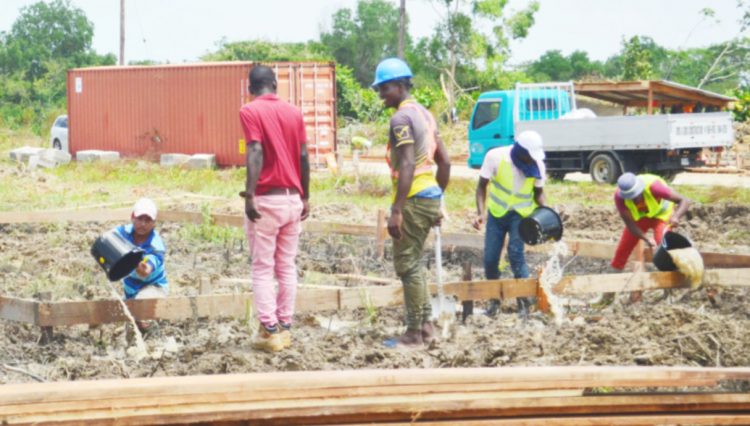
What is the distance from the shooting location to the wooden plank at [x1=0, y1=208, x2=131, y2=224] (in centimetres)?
1287

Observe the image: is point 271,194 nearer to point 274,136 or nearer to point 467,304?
point 274,136

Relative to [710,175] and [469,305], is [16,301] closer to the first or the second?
[469,305]

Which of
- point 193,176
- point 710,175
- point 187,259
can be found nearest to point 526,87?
point 710,175

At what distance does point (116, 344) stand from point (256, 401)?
2871 mm

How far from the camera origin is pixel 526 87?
2272 centimetres

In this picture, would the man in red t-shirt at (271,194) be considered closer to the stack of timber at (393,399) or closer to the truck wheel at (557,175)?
the stack of timber at (393,399)

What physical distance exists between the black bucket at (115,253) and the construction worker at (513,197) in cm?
268

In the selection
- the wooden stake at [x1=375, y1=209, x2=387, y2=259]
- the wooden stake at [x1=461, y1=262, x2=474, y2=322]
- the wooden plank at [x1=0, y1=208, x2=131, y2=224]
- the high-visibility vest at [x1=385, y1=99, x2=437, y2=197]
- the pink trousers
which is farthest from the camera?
the wooden plank at [x1=0, y1=208, x2=131, y2=224]

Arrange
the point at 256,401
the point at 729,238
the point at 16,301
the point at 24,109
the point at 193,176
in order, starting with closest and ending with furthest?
the point at 256,401 < the point at 16,301 < the point at 729,238 < the point at 193,176 < the point at 24,109

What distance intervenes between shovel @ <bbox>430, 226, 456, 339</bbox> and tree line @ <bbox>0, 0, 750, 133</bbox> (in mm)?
25655

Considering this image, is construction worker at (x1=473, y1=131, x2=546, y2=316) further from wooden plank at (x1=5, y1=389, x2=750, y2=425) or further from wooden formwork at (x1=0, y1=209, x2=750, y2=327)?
wooden plank at (x1=5, y1=389, x2=750, y2=425)

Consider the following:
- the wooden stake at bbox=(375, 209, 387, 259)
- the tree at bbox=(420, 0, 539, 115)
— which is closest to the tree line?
the tree at bbox=(420, 0, 539, 115)

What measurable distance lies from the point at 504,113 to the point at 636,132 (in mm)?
2866

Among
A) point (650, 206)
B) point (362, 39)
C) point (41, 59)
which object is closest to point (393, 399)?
point (650, 206)
